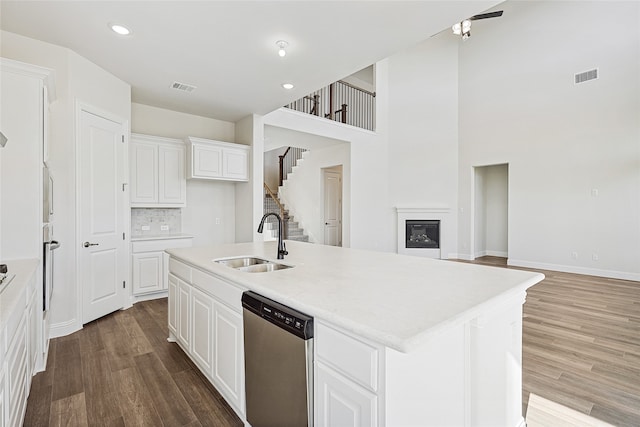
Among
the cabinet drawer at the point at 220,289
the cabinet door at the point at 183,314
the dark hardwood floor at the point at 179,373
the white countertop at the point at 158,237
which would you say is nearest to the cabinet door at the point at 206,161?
the white countertop at the point at 158,237

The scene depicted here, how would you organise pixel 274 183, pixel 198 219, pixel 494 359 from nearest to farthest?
pixel 494 359 < pixel 198 219 < pixel 274 183

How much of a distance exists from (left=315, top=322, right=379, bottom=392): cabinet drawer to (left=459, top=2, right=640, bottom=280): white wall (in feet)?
22.5

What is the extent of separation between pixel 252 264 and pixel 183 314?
2.29ft

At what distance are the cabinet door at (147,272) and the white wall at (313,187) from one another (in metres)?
3.96

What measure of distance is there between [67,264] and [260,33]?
3008 mm

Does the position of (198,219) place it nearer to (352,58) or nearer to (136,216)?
(136,216)

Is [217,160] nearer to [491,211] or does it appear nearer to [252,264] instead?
[252,264]

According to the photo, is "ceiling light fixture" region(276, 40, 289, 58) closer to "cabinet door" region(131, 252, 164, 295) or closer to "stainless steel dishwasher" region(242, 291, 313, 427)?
"stainless steel dishwasher" region(242, 291, 313, 427)

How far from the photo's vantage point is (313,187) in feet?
26.9

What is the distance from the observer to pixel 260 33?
A: 2.85 meters

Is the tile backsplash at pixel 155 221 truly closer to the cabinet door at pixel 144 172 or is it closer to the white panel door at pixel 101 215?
the cabinet door at pixel 144 172

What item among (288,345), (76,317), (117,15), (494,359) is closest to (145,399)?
(288,345)

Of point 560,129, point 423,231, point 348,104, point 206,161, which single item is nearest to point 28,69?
point 206,161

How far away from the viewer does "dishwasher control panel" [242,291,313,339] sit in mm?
1273
